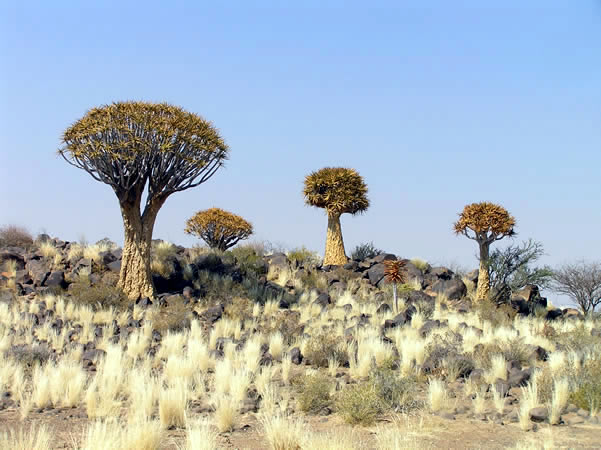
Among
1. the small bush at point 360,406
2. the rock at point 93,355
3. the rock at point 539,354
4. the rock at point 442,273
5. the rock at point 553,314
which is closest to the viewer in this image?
the small bush at point 360,406

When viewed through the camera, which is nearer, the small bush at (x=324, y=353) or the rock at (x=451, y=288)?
the small bush at (x=324, y=353)

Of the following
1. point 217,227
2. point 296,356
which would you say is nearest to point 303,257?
point 217,227

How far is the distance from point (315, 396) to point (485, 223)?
12.8m

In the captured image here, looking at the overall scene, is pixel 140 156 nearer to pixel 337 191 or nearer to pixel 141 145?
pixel 141 145

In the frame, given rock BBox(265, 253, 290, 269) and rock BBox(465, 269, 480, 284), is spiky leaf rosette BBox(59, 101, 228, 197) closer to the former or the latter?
rock BBox(265, 253, 290, 269)

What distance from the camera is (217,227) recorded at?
29.8 metres

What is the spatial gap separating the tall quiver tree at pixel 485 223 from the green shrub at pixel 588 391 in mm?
10559

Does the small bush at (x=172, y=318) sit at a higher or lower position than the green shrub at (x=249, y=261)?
lower

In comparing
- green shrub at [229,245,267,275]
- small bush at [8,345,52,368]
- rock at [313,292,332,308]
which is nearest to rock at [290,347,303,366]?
small bush at [8,345,52,368]

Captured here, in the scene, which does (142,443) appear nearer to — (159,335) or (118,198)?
(159,335)

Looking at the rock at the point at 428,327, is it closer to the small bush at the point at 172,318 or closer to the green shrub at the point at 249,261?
the small bush at the point at 172,318

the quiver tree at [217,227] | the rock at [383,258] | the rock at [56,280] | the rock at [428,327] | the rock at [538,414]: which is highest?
the quiver tree at [217,227]

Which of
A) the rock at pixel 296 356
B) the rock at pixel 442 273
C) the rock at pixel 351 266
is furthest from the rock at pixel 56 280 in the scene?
the rock at pixel 442 273

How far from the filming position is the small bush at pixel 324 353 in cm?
1219
